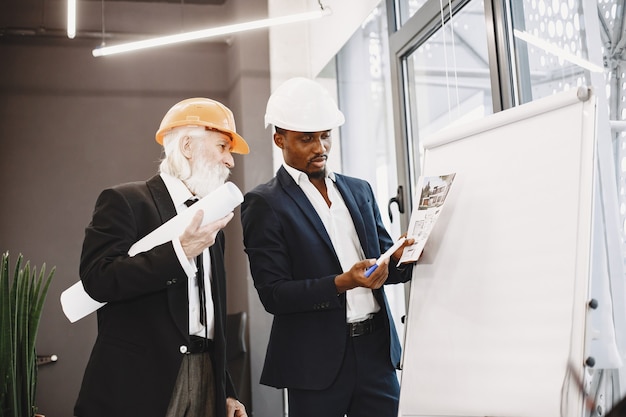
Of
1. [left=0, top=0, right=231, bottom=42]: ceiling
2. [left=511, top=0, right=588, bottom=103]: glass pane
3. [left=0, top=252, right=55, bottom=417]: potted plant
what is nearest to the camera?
[left=511, top=0, right=588, bottom=103]: glass pane

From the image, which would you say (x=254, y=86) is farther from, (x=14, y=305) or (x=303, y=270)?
(x=303, y=270)

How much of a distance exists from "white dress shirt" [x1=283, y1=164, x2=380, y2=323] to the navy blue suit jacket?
30 millimetres

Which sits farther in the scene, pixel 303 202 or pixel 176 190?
pixel 303 202

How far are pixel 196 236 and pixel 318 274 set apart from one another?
0.49m

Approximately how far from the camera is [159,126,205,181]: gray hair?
210 centimetres

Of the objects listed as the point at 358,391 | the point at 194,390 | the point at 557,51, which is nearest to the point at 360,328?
the point at 358,391

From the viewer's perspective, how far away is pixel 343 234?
2.22 m

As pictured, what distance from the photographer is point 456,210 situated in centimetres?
194

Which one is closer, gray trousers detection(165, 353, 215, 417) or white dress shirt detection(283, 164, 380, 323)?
gray trousers detection(165, 353, 215, 417)

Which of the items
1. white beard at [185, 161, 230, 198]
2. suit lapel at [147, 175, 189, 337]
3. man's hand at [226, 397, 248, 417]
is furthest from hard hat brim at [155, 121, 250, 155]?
man's hand at [226, 397, 248, 417]

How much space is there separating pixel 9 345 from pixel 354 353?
157 centimetres

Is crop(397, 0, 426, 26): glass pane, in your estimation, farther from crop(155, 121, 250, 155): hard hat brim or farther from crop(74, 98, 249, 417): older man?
crop(74, 98, 249, 417): older man

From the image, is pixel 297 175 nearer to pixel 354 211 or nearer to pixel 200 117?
pixel 354 211

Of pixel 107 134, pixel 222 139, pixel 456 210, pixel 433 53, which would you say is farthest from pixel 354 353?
pixel 107 134
